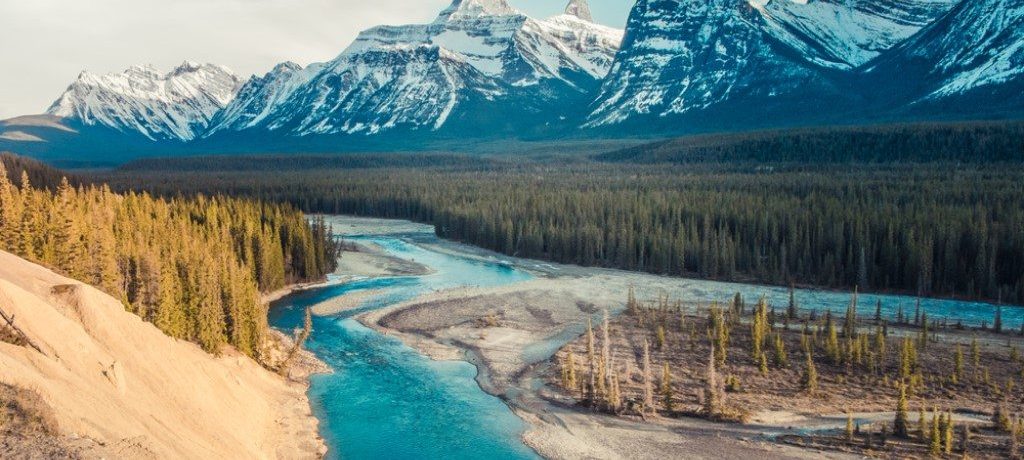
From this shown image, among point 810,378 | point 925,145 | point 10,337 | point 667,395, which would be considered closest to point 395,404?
point 667,395

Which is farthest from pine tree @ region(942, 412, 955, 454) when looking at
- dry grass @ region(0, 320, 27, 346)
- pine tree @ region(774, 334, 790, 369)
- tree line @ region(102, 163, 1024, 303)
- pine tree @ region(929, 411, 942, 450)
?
tree line @ region(102, 163, 1024, 303)

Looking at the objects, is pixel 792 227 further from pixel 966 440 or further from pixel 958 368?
pixel 966 440

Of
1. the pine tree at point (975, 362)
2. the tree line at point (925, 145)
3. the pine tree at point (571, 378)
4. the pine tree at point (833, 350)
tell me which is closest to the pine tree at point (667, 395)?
the pine tree at point (571, 378)

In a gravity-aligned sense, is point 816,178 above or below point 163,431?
above

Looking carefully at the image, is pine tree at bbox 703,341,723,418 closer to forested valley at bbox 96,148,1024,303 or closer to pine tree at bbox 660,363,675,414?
pine tree at bbox 660,363,675,414

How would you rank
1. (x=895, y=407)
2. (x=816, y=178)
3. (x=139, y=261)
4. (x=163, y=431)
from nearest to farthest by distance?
(x=163, y=431) < (x=895, y=407) < (x=139, y=261) < (x=816, y=178)

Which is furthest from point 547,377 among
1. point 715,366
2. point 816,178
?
point 816,178

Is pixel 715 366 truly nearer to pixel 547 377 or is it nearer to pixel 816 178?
pixel 547 377
